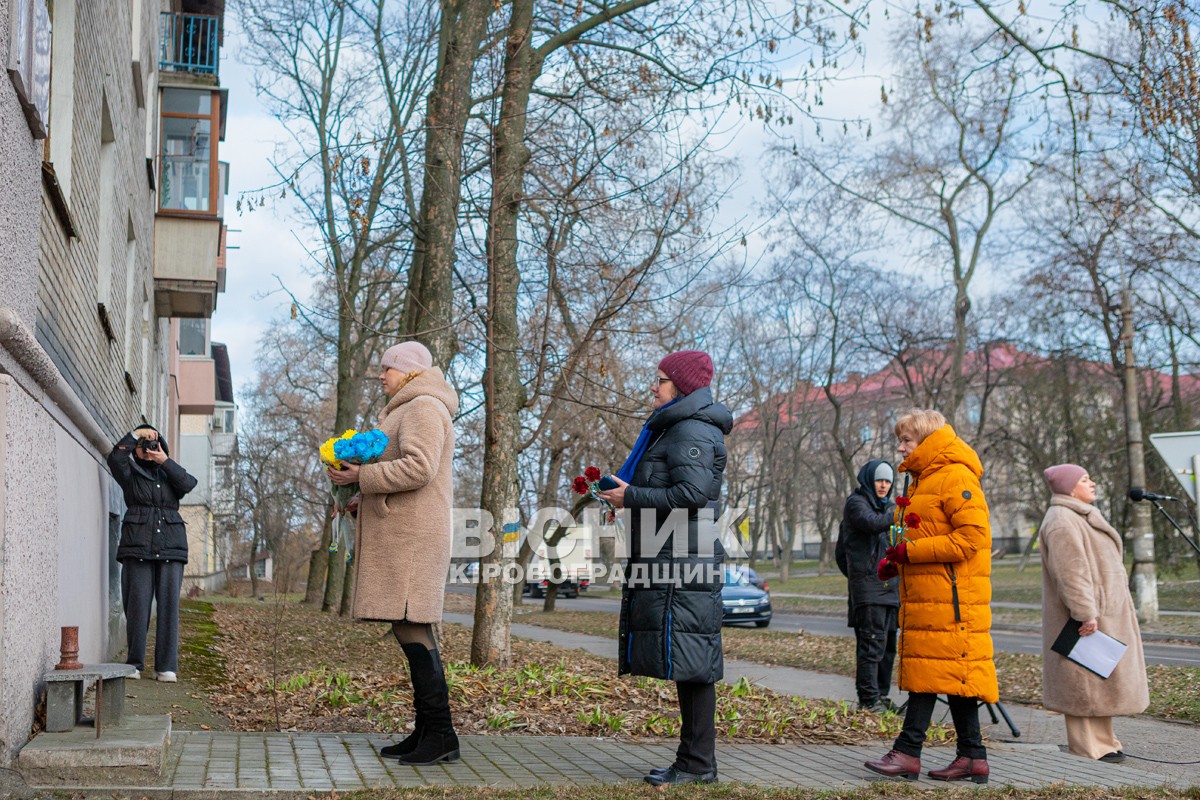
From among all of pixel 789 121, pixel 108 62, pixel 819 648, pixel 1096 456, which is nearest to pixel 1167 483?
pixel 1096 456

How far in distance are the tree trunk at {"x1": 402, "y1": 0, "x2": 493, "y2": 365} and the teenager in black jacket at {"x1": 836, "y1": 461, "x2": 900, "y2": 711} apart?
442 cm

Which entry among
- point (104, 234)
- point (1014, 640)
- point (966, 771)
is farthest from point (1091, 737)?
point (1014, 640)

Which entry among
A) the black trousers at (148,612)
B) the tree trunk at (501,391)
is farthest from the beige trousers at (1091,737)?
the black trousers at (148,612)

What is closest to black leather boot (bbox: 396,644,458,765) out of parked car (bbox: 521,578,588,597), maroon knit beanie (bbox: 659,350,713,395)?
maroon knit beanie (bbox: 659,350,713,395)

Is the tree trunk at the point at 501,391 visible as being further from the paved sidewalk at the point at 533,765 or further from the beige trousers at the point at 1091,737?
the beige trousers at the point at 1091,737

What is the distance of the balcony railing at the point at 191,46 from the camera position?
63.6ft

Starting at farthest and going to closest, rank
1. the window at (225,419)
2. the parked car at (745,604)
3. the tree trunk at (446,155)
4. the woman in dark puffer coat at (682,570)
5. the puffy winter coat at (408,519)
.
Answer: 1. the window at (225,419)
2. the parked car at (745,604)
3. the tree trunk at (446,155)
4. the puffy winter coat at (408,519)
5. the woman in dark puffer coat at (682,570)

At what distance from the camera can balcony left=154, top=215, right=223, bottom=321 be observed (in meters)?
18.3

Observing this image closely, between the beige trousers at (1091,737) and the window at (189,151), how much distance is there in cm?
1458

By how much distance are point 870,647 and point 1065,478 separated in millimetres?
2497

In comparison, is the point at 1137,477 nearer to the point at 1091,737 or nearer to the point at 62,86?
the point at 1091,737

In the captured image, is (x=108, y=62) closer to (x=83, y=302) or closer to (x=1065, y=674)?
(x=83, y=302)

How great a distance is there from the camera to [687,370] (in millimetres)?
6062

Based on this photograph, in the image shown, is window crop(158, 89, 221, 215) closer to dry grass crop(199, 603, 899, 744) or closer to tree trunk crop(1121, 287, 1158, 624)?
dry grass crop(199, 603, 899, 744)
